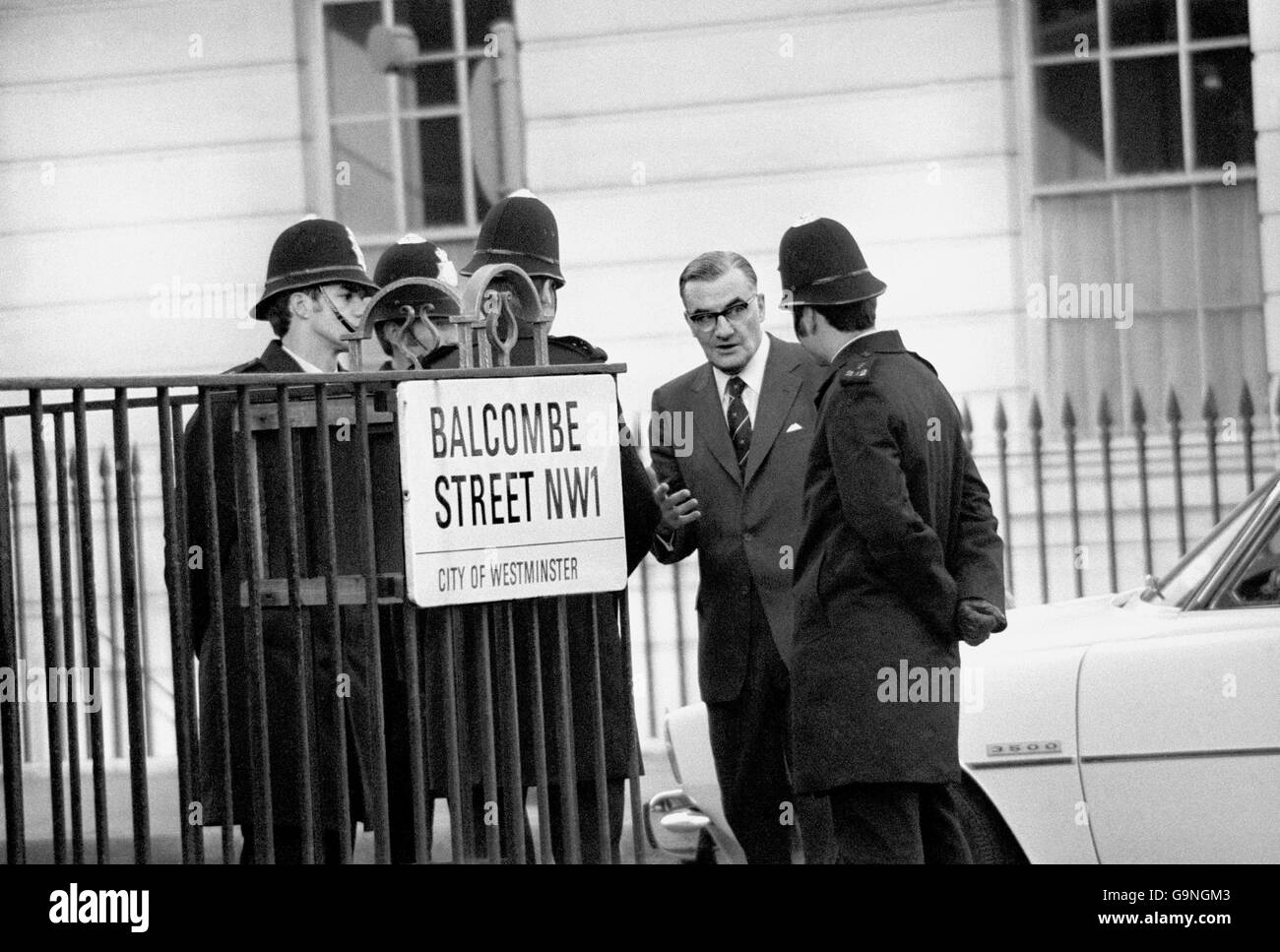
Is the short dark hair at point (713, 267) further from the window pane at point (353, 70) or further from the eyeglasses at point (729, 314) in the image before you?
the window pane at point (353, 70)

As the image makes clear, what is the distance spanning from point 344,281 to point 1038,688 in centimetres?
218

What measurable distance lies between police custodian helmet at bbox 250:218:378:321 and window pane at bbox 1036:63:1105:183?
5453mm

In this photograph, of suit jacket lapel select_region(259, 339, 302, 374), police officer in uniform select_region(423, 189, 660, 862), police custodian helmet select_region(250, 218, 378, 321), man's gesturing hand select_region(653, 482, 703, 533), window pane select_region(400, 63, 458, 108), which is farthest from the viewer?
window pane select_region(400, 63, 458, 108)

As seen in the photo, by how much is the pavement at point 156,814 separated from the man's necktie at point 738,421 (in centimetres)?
204

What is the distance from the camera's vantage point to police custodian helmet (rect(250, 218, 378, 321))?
16.6 ft

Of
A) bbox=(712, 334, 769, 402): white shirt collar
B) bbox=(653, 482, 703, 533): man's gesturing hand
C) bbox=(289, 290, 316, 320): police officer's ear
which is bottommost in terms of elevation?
bbox=(653, 482, 703, 533): man's gesturing hand

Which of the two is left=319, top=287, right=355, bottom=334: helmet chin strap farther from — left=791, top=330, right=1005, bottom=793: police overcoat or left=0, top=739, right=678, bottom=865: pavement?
left=0, top=739, right=678, bottom=865: pavement

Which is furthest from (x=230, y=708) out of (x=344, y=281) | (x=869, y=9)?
(x=869, y=9)

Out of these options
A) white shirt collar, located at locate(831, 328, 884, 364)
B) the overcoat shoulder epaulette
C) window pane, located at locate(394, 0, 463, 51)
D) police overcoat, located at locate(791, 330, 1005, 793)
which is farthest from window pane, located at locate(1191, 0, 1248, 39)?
the overcoat shoulder epaulette

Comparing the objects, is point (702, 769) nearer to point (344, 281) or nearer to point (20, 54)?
point (344, 281)

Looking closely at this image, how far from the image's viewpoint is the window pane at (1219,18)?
9.34 m

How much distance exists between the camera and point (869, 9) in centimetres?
955

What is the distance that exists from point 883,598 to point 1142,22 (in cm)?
575

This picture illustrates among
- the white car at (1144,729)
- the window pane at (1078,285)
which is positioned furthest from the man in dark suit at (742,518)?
the window pane at (1078,285)
